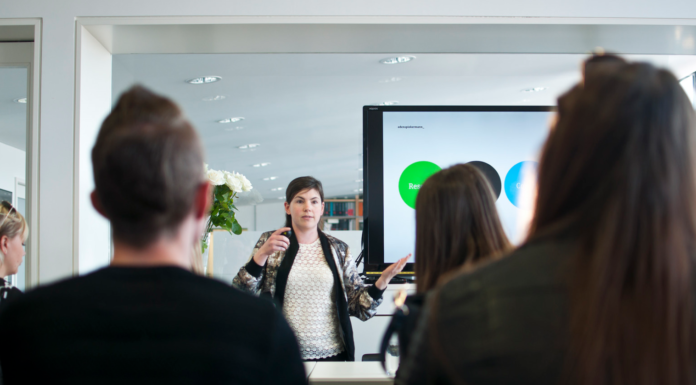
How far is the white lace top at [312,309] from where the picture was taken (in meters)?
2.53

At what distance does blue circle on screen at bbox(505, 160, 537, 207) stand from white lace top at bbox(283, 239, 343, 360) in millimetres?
992

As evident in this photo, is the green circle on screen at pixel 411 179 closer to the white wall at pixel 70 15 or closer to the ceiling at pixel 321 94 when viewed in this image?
the ceiling at pixel 321 94

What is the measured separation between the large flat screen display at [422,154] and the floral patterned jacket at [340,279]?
0.12m

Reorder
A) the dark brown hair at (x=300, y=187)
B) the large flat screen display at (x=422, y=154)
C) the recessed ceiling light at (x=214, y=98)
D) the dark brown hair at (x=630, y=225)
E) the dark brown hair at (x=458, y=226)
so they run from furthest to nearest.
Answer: the recessed ceiling light at (x=214, y=98), the dark brown hair at (x=300, y=187), the large flat screen display at (x=422, y=154), the dark brown hair at (x=458, y=226), the dark brown hair at (x=630, y=225)

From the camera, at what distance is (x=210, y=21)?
2.26 metres

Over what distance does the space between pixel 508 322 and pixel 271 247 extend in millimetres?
1991

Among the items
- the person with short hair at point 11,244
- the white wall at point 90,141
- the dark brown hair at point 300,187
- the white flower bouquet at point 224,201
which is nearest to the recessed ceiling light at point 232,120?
the white flower bouquet at point 224,201

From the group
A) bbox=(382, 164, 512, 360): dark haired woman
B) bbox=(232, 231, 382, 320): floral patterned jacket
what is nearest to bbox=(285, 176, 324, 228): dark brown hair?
bbox=(232, 231, 382, 320): floral patterned jacket

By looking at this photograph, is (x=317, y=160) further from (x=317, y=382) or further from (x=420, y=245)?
(x=420, y=245)

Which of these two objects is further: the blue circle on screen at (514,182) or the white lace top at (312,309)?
the blue circle on screen at (514,182)

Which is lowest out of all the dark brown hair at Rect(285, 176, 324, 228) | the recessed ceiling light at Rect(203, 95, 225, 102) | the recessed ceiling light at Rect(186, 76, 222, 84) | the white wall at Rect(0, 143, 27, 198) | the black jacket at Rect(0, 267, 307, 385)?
the black jacket at Rect(0, 267, 307, 385)

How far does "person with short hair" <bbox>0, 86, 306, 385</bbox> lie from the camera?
26.6 inches

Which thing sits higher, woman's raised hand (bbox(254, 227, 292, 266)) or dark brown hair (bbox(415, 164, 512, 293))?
dark brown hair (bbox(415, 164, 512, 293))

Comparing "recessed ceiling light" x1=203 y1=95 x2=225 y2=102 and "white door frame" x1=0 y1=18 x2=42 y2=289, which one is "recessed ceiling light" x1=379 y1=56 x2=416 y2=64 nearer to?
"recessed ceiling light" x1=203 y1=95 x2=225 y2=102
